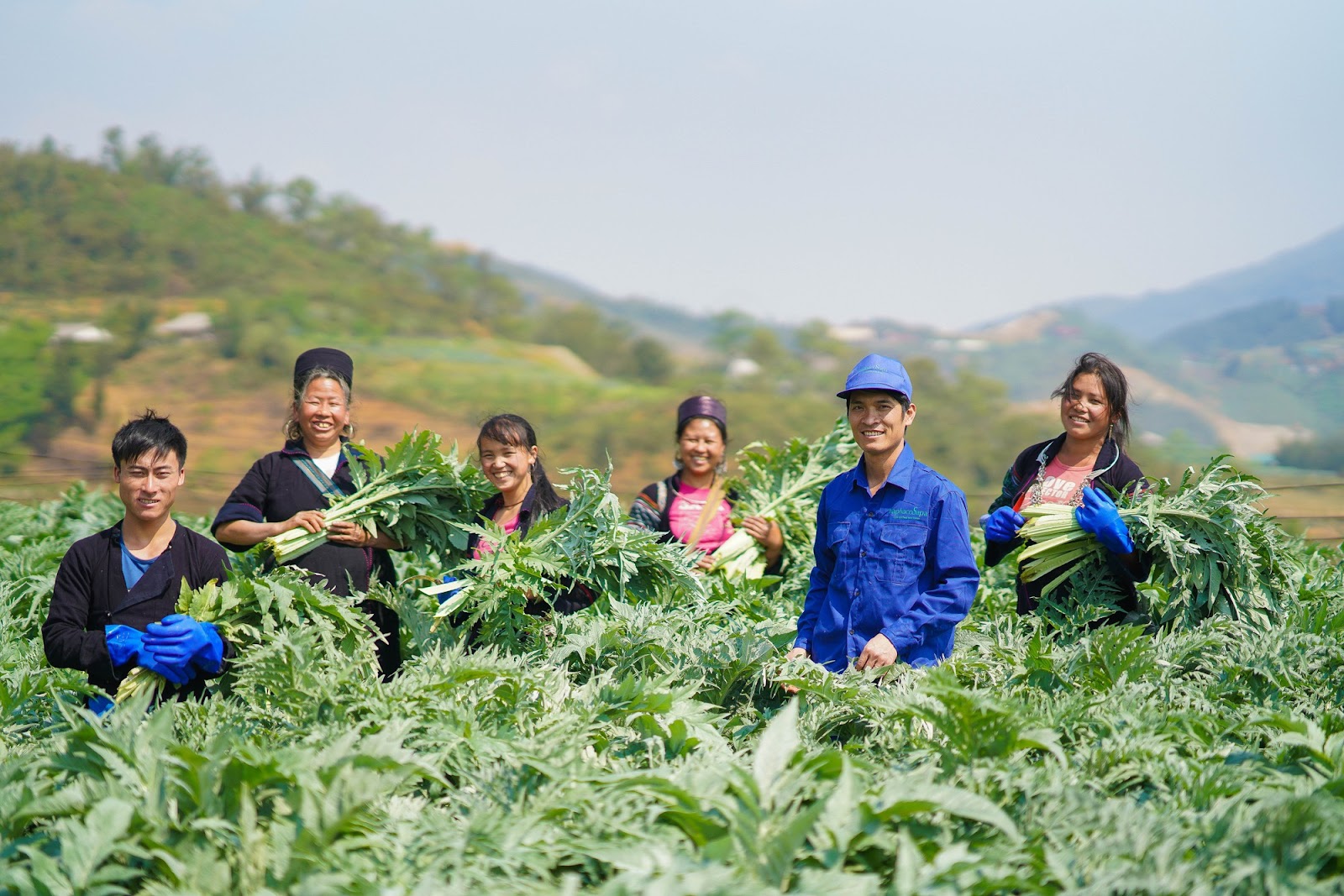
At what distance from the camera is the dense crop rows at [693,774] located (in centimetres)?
260

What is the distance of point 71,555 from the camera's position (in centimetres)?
386

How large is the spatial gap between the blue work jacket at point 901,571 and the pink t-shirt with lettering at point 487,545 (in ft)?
4.35

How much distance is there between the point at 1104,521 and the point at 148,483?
3.47 meters

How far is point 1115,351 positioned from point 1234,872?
77.3 m

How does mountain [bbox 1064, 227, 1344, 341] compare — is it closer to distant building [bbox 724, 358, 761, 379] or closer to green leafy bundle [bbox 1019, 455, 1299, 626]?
distant building [bbox 724, 358, 761, 379]

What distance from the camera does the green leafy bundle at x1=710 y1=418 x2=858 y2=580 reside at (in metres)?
6.53

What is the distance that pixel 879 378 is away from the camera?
4.00 metres

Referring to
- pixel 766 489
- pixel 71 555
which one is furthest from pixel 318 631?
pixel 766 489

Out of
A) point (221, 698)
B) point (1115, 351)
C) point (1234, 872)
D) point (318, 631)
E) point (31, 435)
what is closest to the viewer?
point (1234, 872)

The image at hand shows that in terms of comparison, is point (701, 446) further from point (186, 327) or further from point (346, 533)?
point (186, 327)

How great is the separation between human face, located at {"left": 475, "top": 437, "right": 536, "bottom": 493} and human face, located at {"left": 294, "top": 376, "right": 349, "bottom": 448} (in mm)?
600

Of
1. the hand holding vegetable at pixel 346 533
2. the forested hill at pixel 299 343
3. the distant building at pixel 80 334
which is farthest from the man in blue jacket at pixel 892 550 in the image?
the distant building at pixel 80 334

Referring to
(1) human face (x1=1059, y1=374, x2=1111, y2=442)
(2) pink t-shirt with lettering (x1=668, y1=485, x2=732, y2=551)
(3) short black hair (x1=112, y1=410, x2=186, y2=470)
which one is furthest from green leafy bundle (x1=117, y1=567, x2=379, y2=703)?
(1) human face (x1=1059, y1=374, x2=1111, y2=442)

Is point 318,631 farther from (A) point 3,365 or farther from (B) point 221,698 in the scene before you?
(A) point 3,365
